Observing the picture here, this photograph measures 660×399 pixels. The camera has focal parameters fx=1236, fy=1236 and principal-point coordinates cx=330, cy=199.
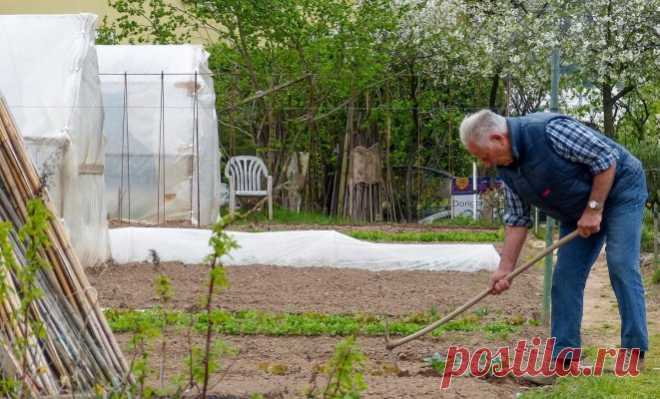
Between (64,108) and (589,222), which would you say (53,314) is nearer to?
(589,222)

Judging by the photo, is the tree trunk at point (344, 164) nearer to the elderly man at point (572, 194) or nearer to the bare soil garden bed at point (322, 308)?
the bare soil garden bed at point (322, 308)

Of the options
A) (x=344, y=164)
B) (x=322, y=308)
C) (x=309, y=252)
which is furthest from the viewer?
(x=344, y=164)

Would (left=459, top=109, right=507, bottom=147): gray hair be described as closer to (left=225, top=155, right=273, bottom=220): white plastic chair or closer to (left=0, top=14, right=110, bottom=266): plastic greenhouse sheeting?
(left=0, top=14, right=110, bottom=266): plastic greenhouse sheeting

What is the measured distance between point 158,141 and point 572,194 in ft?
37.6

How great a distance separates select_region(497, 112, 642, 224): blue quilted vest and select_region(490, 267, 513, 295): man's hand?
38 cm

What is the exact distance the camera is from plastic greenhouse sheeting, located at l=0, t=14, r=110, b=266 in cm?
1149

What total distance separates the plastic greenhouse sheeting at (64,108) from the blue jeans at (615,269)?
19.2 feet

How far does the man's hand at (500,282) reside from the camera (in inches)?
232

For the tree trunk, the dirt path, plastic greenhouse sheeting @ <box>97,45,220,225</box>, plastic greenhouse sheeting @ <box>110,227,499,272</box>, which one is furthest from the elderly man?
the tree trunk

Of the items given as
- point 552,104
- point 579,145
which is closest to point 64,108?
point 552,104

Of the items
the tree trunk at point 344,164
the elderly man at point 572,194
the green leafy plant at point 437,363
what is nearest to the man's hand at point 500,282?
the elderly man at point 572,194

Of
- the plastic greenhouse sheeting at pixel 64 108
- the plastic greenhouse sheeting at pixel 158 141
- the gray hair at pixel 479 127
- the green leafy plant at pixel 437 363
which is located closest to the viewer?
the gray hair at pixel 479 127

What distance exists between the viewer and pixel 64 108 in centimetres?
1217

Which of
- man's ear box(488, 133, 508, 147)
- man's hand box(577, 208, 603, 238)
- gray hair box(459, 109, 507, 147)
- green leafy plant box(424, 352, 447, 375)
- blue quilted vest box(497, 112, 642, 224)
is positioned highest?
gray hair box(459, 109, 507, 147)
